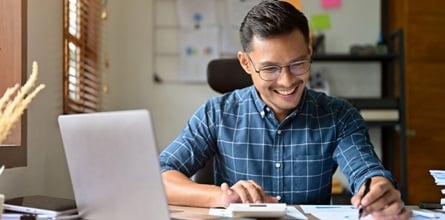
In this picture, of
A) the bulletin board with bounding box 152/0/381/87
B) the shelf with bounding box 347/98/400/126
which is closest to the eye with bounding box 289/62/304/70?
the shelf with bounding box 347/98/400/126

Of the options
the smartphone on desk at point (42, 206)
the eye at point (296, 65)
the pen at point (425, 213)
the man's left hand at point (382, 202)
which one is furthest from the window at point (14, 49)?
the pen at point (425, 213)

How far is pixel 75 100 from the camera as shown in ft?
7.98

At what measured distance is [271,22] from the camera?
1586 millimetres

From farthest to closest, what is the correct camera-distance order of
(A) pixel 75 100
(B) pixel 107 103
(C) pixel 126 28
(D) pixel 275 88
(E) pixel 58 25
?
(C) pixel 126 28 < (B) pixel 107 103 < (A) pixel 75 100 < (E) pixel 58 25 < (D) pixel 275 88

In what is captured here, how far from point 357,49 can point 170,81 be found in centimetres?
118

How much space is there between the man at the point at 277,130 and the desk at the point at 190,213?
16 cm

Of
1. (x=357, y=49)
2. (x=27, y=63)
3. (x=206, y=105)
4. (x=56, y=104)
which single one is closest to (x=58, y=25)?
(x=56, y=104)

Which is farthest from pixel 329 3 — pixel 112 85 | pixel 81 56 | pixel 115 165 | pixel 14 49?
pixel 115 165

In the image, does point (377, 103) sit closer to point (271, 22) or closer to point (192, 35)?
point (192, 35)

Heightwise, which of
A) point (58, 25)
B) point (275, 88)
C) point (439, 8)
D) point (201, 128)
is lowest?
point (201, 128)

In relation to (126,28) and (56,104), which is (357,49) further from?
(56,104)

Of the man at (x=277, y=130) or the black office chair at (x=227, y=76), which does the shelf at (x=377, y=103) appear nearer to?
the black office chair at (x=227, y=76)

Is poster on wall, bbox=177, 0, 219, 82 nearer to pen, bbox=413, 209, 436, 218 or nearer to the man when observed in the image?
the man

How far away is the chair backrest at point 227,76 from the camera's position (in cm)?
205
